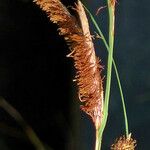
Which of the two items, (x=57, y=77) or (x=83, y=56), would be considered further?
(x=57, y=77)

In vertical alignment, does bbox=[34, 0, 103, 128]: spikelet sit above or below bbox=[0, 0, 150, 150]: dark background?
above

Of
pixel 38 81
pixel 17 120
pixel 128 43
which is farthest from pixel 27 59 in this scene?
pixel 128 43

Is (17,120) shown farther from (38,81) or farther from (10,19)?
(10,19)

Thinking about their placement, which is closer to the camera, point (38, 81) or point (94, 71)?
point (94, 71)

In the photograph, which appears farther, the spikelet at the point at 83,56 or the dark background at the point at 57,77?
the dark background at the point at 57,77

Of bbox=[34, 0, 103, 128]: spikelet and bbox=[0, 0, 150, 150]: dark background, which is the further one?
bbox=[0, 0, 150, 150]: dark background

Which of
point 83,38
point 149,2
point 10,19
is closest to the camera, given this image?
point 83,38

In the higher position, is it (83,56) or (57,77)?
(83,56)

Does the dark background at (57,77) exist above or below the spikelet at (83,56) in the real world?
below
